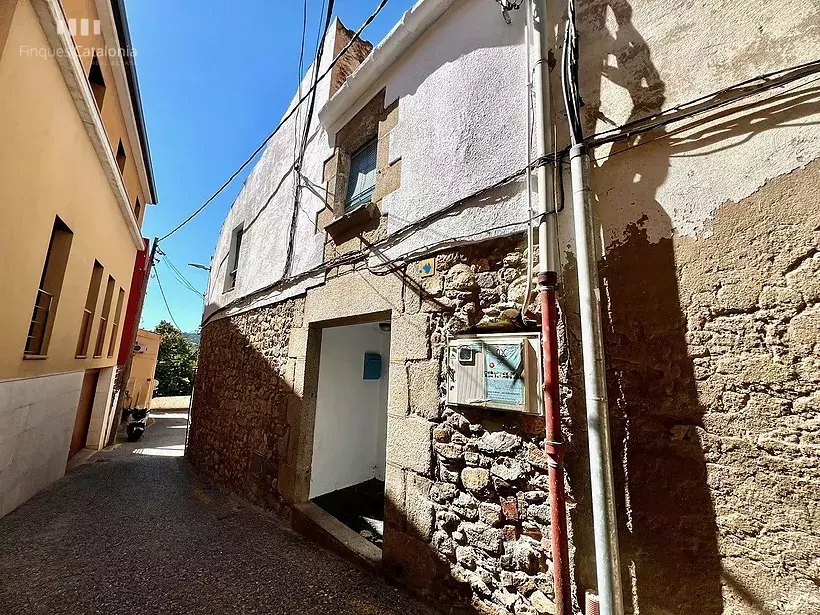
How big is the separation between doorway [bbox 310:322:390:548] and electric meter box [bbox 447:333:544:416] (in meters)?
2.08

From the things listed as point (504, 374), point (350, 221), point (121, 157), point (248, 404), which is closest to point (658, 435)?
point (504, 374)

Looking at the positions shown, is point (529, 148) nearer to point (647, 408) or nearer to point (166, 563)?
point (647, 408)

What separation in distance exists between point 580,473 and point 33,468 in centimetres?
676

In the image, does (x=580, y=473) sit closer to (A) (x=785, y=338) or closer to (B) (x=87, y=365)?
(A) (x=785, y=338)

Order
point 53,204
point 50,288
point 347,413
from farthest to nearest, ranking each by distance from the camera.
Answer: point 50,288 → point 53,204 → point 347,413

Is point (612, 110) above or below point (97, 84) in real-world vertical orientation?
below

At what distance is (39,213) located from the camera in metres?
4.21

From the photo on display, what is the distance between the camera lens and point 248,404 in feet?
16.4

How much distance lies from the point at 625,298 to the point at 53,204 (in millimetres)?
6431

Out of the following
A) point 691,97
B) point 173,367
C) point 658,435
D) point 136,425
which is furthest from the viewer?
point 173,367

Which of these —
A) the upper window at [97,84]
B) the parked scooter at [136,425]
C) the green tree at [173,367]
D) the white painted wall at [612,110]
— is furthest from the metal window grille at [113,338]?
the green tree at [173,367]

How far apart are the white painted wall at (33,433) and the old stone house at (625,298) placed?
10.7 feet

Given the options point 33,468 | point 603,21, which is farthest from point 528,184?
point 33,468

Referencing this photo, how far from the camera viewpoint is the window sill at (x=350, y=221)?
340cm
